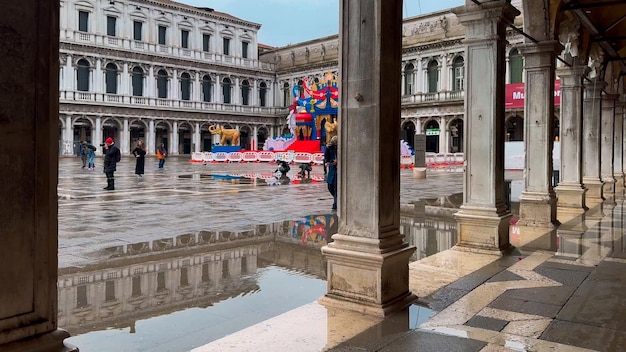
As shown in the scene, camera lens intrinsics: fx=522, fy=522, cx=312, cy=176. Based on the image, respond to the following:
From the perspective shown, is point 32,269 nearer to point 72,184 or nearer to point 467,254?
point 467,254

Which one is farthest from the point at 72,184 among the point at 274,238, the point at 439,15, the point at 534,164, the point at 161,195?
the point at 439,15

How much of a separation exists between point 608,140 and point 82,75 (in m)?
44.8

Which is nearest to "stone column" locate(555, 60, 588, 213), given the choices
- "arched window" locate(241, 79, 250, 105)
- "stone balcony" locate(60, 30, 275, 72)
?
"stone balcony" locate(60, 30, 275, 72)

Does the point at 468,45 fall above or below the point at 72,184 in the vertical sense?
above

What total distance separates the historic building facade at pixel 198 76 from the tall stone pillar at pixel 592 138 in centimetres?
2779

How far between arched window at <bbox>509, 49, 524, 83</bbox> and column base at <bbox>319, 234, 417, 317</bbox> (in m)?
39.9

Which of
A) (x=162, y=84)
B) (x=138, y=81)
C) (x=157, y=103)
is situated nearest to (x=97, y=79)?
(x=138, y=81)

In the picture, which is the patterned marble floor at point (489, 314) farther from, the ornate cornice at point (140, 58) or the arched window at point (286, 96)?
the arched window at point (286, 96)

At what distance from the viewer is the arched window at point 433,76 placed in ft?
155

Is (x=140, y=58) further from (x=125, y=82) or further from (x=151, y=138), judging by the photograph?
(x=151, y=138)

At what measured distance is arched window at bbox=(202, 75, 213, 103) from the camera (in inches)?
2231

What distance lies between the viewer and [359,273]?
4371mm

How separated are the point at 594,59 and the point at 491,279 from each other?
9.83 m

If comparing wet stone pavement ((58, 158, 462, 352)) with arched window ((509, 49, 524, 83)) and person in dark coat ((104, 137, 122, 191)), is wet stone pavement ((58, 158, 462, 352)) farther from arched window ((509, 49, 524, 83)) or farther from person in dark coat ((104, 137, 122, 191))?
arched window ((509, 49, 524, 83))
